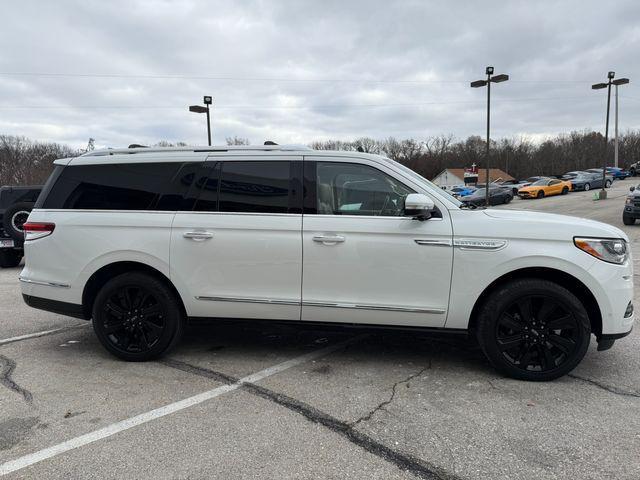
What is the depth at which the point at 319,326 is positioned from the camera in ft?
13.3

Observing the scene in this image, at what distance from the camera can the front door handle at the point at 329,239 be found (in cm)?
386

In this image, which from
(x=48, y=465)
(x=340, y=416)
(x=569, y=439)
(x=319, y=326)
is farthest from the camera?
(x=319, y=326)

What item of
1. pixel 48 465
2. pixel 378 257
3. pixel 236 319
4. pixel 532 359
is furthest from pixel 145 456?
pixel 532 359

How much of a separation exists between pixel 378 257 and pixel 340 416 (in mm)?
1291

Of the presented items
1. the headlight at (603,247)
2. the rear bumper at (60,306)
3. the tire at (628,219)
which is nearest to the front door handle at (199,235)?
the rear bumper at (60,306)

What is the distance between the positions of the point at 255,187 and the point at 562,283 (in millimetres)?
2704

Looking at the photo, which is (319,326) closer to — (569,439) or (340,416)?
(340,416)

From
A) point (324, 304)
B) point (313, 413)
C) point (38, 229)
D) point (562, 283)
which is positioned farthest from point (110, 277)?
point (562, 283)

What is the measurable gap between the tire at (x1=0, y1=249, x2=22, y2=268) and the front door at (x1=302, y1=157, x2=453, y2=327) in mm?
10183

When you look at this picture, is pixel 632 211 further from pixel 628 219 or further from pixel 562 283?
pixel 562 283

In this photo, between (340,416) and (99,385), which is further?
(99,385)

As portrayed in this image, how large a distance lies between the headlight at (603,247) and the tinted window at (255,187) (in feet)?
7.89

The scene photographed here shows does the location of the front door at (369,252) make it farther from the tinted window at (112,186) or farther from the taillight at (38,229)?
the taillight at (38,229)

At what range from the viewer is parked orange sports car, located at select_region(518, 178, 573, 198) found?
39.1 m
